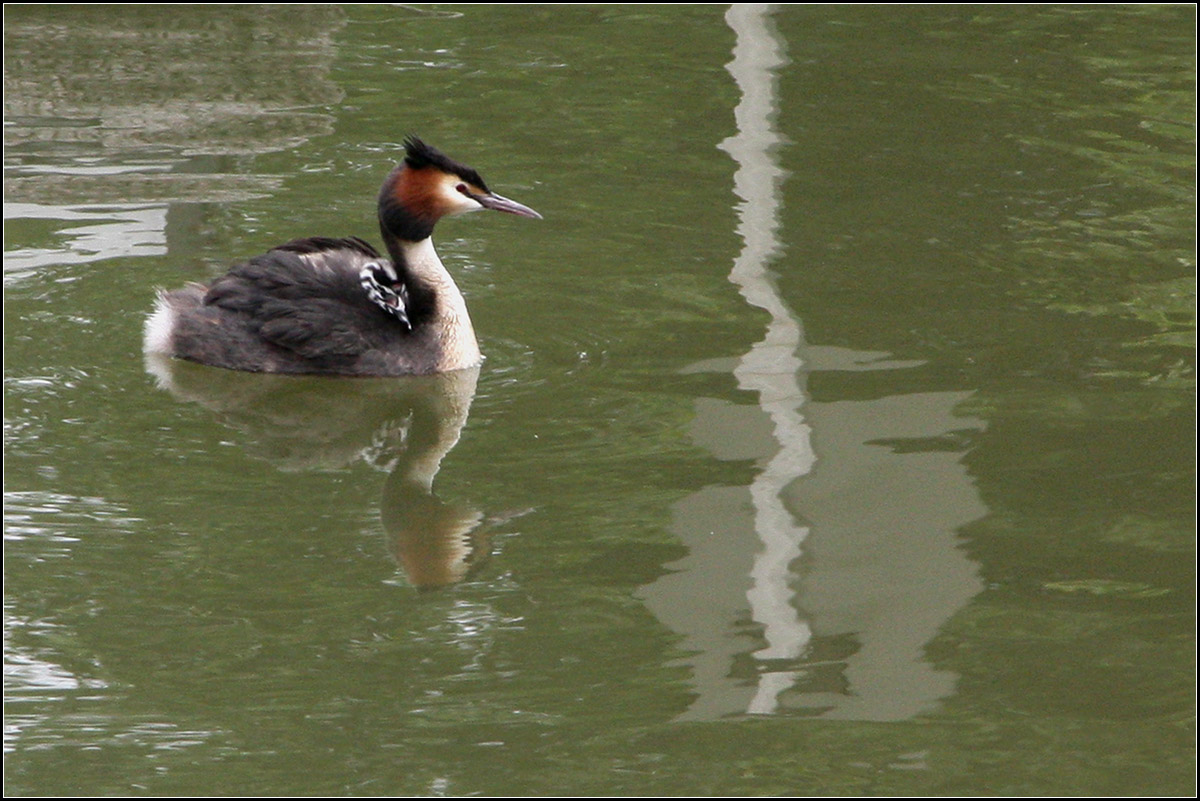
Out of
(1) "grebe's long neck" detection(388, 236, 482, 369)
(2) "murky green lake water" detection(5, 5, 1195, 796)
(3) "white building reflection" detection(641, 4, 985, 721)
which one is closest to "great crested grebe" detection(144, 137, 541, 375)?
(1) "grebe's long neck" detection(388, 236, 482, 369)

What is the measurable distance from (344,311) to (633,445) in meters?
1.65

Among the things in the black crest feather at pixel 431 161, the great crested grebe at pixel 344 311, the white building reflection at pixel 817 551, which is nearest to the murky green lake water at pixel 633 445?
the white building reflection at pixel 817 551

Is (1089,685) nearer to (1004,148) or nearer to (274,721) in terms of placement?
(274,721)

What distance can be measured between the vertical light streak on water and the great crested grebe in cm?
127

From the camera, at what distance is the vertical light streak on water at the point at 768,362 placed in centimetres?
628

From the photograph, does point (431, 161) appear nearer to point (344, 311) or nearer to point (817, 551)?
point (344, 311)

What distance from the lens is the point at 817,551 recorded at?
22.1ft

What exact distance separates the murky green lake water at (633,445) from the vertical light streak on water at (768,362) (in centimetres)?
2

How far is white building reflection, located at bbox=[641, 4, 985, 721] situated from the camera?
19.4 ft

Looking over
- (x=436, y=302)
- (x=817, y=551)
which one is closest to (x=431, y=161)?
(x=436, y=302)

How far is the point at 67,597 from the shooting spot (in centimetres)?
629

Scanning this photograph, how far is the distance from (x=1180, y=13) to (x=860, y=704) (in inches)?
392

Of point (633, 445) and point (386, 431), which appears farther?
point (386, 431)

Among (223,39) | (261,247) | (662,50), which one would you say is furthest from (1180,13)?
(261,247)
